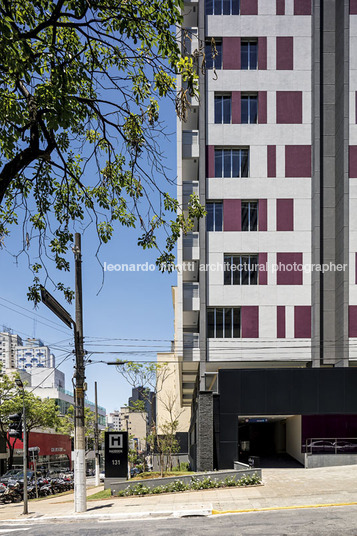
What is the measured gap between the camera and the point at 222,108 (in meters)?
35.3

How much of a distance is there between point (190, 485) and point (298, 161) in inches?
858

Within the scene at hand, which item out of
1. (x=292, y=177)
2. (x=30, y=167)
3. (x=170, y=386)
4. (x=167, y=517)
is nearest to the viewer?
(x=30, y=167)

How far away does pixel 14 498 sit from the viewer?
32.0 meters

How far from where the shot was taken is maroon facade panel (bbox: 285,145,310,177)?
34.7 meters

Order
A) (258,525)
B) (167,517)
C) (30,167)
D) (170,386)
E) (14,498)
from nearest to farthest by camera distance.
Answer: (30,167) → (258,525) → (167,517) → (14,498) → (170,386)

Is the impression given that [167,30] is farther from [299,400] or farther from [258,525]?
[299,400]

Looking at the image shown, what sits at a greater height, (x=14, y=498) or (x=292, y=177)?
(x=292, y=177)

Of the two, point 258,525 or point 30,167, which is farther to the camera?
point 258,525

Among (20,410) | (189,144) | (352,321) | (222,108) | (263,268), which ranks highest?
(222,108)

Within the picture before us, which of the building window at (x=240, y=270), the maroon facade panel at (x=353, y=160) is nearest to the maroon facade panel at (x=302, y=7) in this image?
the maroon facade panel at (x=353, y=160)

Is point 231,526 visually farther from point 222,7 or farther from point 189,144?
point 222,7

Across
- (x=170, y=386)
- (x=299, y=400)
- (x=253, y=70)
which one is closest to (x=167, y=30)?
(x=299, y=400)

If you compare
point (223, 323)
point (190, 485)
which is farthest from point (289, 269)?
point (190, 485)

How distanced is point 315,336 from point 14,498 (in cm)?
2106
